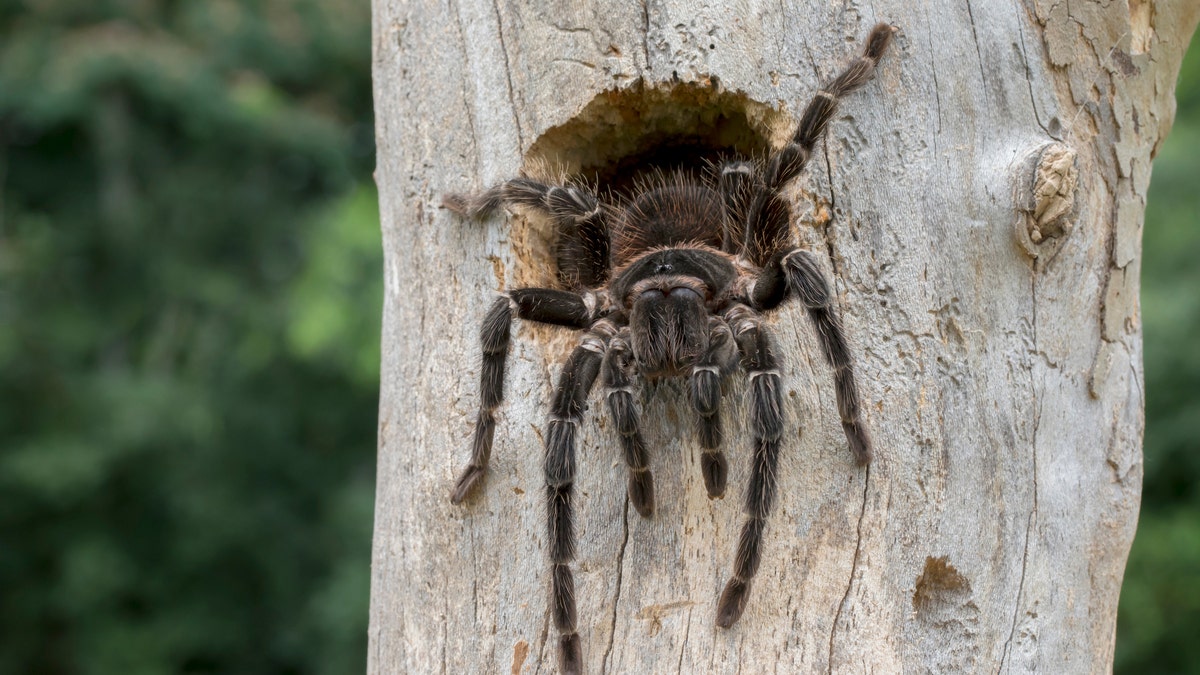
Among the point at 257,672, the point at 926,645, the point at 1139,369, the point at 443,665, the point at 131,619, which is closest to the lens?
the point at 926,645

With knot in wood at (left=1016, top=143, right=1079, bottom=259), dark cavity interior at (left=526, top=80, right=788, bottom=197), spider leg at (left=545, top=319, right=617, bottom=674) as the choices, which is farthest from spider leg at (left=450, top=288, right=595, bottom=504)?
knot in wood at (left=1016, top=143, right=1079, bottom=259)

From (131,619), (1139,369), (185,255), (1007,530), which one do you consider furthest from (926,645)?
(185,255)

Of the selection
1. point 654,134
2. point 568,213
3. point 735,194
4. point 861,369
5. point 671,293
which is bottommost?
point 861,369

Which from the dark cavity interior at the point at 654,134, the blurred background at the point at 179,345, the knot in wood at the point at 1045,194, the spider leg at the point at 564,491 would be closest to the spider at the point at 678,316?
the spider leg at the point at 564,491

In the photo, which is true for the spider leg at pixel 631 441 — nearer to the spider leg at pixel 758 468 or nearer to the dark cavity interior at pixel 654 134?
the spider leg at pixel 758 468

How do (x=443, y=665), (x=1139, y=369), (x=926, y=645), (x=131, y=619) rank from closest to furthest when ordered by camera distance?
(x=926, y=645) → (x=443, y=665) → (x=1139, y=369) → (x=131, y=619)

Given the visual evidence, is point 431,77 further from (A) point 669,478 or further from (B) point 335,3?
(B) point 335,3

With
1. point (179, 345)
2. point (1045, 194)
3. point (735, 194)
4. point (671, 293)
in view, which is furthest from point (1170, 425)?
point (179, 345)

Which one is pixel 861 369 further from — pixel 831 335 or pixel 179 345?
pixel 179 345
